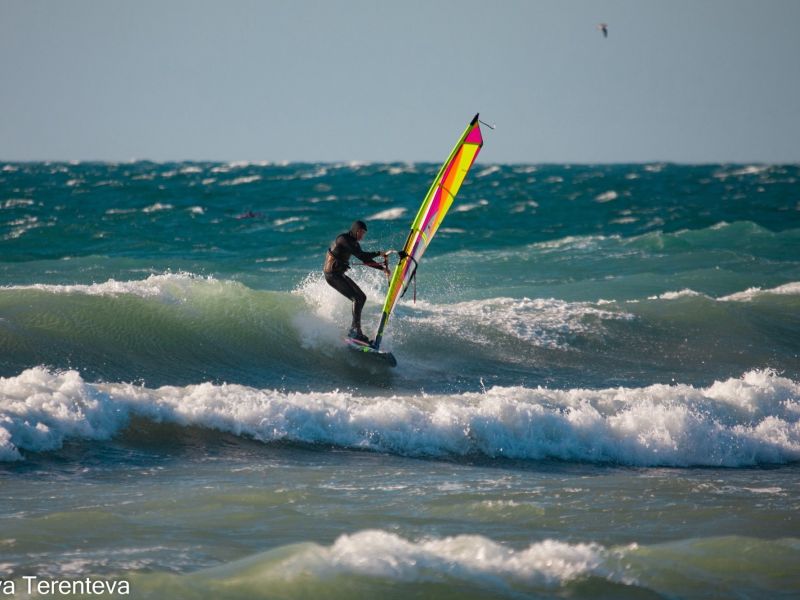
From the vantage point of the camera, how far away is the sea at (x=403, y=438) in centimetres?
523

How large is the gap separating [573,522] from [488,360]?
6.17 m

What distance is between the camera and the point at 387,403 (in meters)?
8.84

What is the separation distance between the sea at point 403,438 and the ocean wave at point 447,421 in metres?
0.02

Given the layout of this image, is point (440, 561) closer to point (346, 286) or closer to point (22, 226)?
point (346, 286)

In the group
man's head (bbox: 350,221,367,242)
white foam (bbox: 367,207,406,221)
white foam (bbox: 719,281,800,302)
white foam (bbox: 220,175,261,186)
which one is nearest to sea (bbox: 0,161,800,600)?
white foam (bbox: 719,281,800,302)

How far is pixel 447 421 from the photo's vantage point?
8633mm

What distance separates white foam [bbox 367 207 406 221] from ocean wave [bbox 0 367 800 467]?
20473 millimetres

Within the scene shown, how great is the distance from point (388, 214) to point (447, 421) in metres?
22.3

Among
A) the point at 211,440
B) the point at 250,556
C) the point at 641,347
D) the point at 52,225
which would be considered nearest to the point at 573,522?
the point at 250,556

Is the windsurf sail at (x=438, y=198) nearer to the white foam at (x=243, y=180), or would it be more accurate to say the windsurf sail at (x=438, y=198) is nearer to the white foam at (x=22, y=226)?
the white foam at (x=22, y=226)

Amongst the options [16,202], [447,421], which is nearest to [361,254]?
[447,421]

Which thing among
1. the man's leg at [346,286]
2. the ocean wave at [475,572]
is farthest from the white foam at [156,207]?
the ocean wave at [475,572]

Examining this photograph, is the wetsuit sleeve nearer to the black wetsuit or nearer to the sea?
the black wetsuit

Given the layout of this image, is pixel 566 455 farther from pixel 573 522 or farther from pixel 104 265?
pixel 104 265
